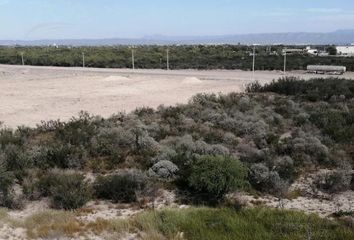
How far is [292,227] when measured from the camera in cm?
905

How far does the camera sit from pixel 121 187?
36.1 ft

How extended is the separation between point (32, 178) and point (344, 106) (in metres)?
13.8

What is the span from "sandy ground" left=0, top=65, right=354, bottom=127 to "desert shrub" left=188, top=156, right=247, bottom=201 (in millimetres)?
10843

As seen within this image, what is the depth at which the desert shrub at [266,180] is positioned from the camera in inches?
449

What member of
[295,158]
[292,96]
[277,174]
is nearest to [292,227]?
[277,174]

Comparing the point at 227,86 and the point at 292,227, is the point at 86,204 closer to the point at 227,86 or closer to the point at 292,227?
the point at 292,227

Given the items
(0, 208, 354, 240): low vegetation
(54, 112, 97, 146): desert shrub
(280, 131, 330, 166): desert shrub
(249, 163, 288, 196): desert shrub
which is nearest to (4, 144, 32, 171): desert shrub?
(54, 112, 97, 146): desert shrub

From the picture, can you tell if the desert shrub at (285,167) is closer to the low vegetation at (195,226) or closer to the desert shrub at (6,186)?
the low vegetation at (195,226)

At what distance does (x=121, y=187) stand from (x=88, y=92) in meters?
21.4

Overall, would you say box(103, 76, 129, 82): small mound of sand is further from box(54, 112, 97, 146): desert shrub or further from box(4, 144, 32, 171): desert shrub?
box(4, 144, 32, 171): desert shrub

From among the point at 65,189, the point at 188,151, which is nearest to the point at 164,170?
the point at 188,151

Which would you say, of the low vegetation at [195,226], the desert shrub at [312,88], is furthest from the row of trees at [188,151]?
the desert shrub at [312,88]

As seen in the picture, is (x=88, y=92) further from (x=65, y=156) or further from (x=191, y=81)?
(x=65, y=156)

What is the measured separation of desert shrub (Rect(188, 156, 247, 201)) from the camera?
10.7 m
